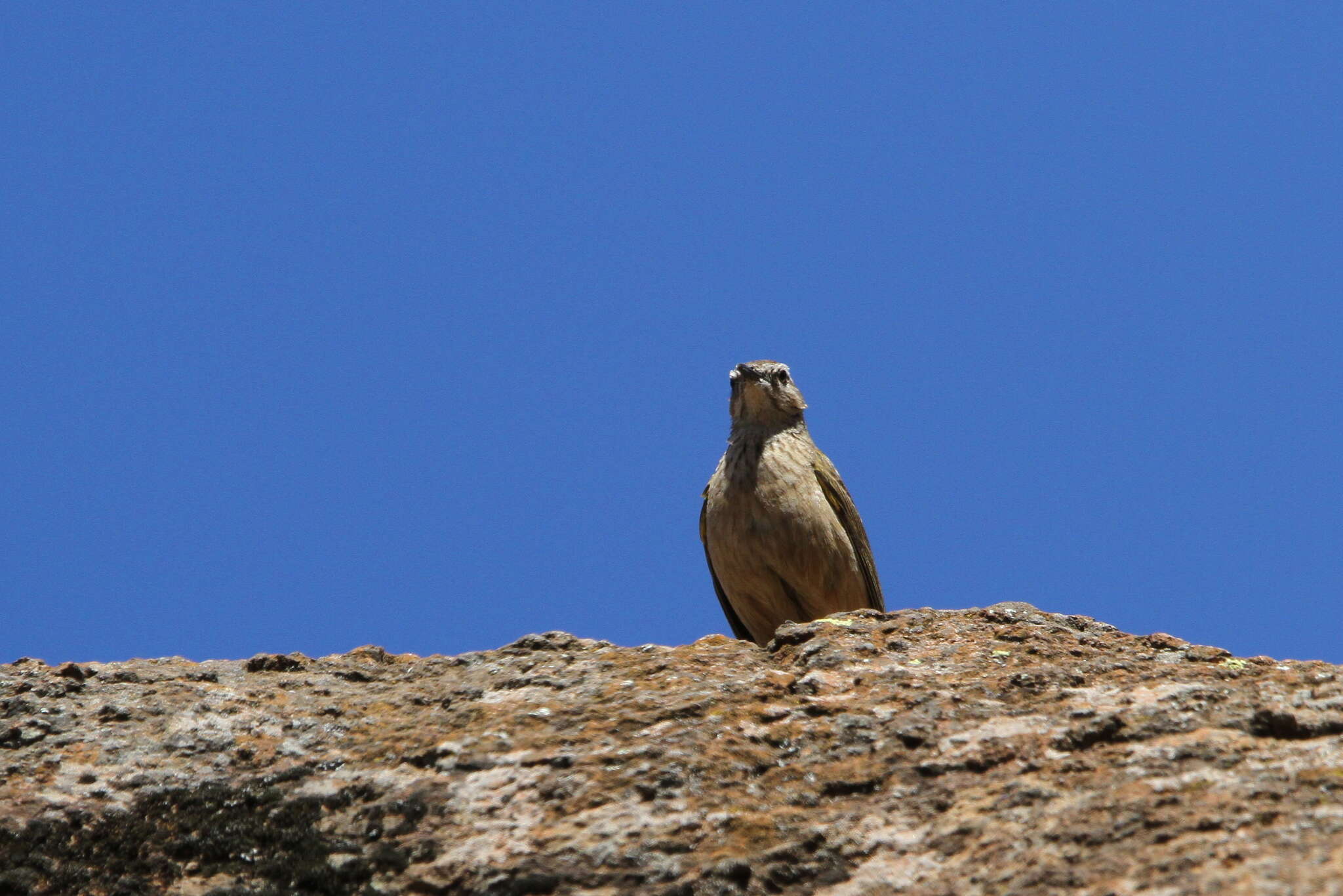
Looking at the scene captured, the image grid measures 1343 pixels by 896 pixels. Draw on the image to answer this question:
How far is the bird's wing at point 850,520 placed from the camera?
9406 millimetres

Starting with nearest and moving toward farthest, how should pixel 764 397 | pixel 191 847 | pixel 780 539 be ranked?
pixel 191 847 < pixel 780 539 < pixel 764 397

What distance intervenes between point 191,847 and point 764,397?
691cm

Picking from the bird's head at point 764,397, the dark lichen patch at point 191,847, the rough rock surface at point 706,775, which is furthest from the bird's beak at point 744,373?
the dark lichen patch at point 191,847

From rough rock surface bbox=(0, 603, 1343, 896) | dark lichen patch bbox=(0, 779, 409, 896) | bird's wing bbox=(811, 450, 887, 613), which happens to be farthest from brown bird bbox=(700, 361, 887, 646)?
dark lichen patch bbox=(0, 779, 409, 896)

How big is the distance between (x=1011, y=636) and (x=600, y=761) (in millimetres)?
1586

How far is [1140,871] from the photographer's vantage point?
2.86 m

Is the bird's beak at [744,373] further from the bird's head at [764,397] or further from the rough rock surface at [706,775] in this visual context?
the rough rock surface at [706,775]

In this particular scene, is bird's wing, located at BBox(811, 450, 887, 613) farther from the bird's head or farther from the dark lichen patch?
the dark lichen patch

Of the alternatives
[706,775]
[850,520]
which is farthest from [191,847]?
[850,520]

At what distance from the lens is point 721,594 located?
9844 millimetres

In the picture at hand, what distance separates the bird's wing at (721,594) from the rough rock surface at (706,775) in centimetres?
501

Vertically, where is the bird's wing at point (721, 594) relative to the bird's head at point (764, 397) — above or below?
below

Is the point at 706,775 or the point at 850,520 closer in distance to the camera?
the point at 706,775

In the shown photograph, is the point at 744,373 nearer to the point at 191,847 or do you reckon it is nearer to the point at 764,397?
the point at 764,397
